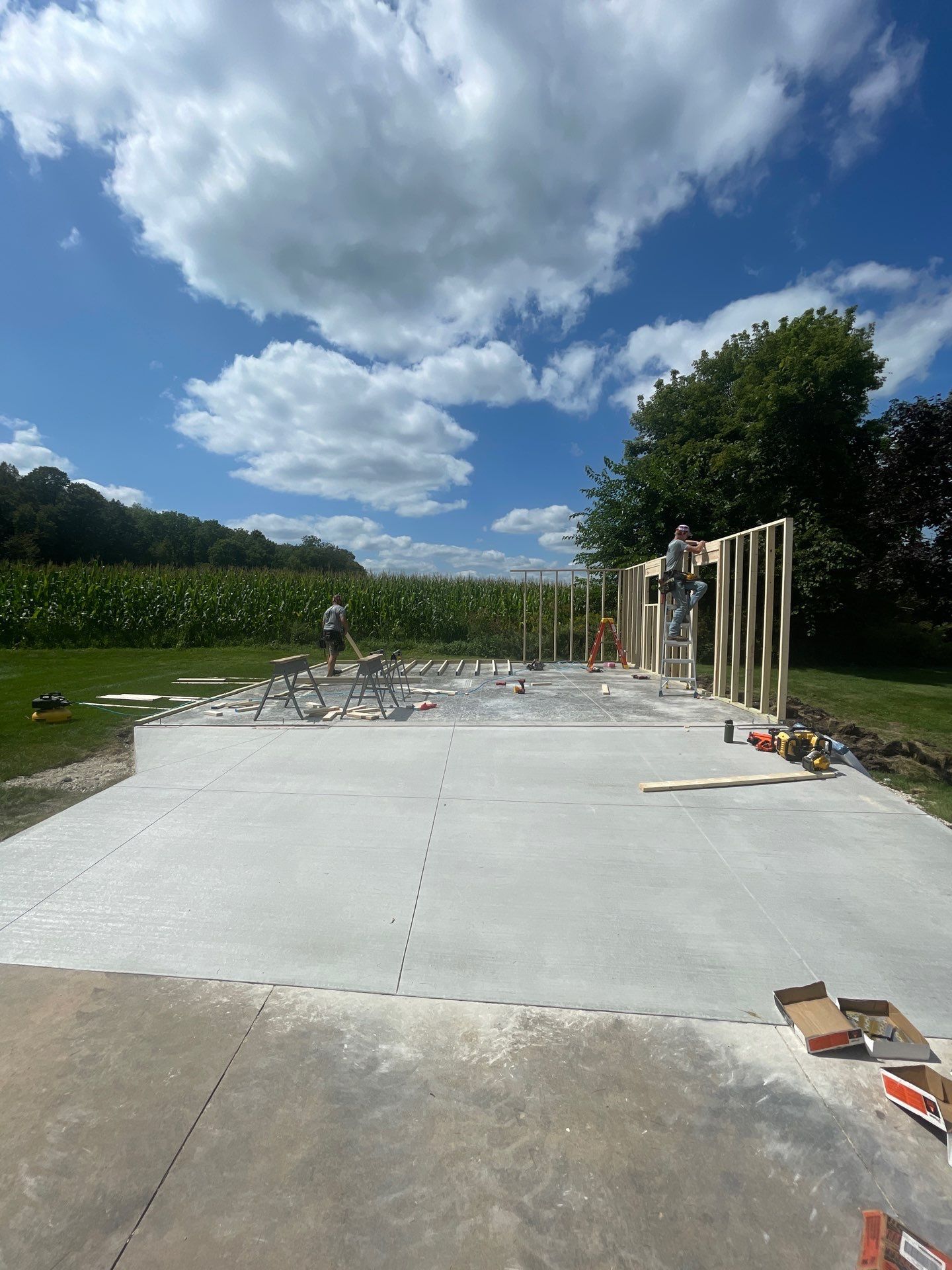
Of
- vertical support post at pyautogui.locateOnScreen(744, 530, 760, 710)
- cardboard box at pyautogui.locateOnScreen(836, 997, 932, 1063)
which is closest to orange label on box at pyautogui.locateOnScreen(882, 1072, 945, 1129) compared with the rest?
cardboard box at pyautogui.locateOnScreen(836, 997, 932, 1063)

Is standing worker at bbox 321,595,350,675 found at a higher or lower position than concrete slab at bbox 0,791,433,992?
higher

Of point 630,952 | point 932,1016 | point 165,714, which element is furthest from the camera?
point 165,714

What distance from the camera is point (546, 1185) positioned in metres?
1.61

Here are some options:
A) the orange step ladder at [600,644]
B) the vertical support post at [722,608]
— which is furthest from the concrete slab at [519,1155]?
the orange step ladder at [600,644]

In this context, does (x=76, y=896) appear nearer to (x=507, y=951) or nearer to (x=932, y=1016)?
(x=507, y=951)

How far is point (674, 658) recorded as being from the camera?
34.4 ft

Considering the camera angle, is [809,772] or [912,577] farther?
[912,577]

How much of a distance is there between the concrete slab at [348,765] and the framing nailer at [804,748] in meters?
3.09

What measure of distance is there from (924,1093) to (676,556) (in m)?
7.84

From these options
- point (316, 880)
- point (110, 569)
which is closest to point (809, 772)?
point (316, 880)

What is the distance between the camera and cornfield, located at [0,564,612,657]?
1797 cm

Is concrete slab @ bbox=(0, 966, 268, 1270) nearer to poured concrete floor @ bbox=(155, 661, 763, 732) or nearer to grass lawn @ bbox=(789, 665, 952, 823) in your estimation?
poured concrete floor @ bbox=(155, 661, 763, 732)

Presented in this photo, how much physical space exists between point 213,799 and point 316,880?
64.5 inches

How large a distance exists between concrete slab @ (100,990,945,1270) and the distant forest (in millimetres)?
21117
